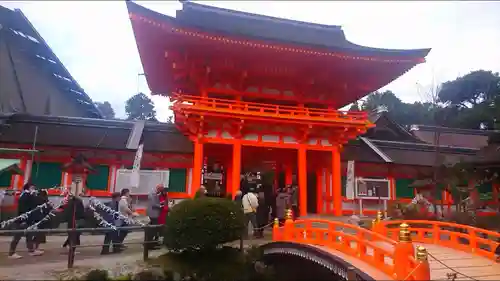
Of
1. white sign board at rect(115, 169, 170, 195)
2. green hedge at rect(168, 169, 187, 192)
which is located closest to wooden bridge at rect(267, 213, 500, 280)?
white sign board at rect(115, 169, 170, 195)

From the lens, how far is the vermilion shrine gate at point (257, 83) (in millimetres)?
13016

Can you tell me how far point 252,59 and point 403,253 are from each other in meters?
10.2

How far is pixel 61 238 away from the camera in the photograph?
10.9 metres

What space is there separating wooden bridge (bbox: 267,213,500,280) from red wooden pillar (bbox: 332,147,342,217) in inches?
190

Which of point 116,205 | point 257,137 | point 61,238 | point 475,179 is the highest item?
point 257,137

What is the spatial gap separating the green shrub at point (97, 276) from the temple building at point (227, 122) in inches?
263

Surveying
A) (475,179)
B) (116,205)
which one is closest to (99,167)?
(116,205)

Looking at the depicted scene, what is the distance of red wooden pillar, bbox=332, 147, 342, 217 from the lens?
14.9 metres

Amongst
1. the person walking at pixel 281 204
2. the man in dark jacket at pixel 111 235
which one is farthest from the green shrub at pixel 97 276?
the person walking at pixel 281 204

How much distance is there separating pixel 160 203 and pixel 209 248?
2.14m

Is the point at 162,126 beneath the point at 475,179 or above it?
above

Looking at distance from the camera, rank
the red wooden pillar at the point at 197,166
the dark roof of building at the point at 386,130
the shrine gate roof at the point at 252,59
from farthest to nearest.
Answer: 1. the dark roof of building at the point at 386,130
2. the red wooden pillar at the point at 197,166
3. the shrine gate roof at the point at 252,59

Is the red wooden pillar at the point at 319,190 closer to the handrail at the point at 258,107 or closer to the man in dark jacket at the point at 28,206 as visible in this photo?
the handrail at the point at 258,107

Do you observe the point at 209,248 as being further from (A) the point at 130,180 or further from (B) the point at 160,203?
(A) the point at 130,180
